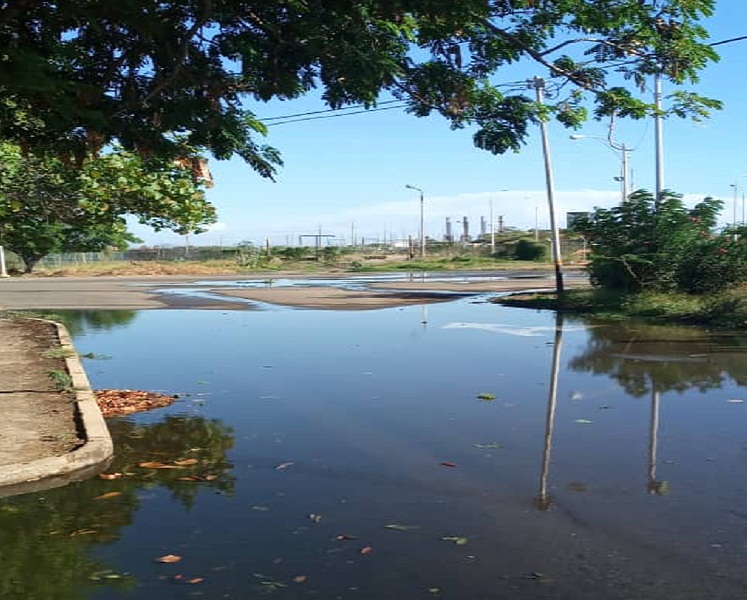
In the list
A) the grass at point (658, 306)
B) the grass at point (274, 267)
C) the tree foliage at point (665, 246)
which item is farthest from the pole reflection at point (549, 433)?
the grass at point (274, 267)

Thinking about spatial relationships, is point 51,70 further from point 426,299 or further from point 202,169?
point 426,299

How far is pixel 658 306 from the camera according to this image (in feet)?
66.4

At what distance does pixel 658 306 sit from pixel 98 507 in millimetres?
17312

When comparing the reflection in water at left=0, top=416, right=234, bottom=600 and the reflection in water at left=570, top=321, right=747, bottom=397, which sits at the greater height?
the reflection in water at left=0, top=416, right=234, bottom=600

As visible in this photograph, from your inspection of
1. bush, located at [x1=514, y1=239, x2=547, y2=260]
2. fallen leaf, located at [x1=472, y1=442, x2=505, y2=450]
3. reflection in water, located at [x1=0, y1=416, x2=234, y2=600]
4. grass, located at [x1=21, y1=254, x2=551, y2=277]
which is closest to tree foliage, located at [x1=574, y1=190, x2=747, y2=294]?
fallen leaf, located at [x1=472, y1=442, x2=505, y2=450]

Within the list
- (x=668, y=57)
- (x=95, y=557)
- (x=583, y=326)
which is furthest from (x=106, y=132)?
(x=583, y=326)

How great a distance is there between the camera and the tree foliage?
21.0 metres

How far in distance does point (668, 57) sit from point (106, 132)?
525cm

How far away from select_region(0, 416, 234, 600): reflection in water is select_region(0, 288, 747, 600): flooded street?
2 centimetres

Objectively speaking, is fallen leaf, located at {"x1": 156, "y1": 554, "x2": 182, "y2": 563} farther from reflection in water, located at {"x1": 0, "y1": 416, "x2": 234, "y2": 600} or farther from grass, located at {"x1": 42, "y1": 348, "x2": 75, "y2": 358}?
grass, located at {"x1": 42, "y1": 348, "x2": 75, "y2": 358}

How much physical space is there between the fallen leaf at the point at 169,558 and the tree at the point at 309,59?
12.4 ft

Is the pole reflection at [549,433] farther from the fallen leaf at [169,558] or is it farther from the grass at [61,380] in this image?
the grass at [61,380]

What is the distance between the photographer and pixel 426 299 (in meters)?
28.0

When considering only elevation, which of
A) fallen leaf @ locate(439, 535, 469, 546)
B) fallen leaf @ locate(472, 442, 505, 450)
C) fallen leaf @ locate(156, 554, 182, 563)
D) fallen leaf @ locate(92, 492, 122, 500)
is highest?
fallen leaf @ locate(92, 492, 122, 500)
